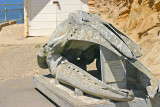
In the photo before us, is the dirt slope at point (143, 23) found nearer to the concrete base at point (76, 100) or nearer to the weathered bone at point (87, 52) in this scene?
the weathered bone at point (87, 52)

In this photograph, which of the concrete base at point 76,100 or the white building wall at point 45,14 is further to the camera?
the white building wall at point 45,14

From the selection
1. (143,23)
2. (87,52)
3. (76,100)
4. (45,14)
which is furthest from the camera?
(45,14)

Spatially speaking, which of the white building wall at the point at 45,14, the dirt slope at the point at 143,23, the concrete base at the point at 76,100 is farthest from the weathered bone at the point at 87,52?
the white building wall at the point at 45,14

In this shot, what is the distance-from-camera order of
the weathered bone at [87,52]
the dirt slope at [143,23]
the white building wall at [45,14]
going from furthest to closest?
the white building wall at [45,14], the dirt slope at [143,23], the weathered bone at [87,52]

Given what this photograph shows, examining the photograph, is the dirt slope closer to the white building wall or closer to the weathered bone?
the white building wall

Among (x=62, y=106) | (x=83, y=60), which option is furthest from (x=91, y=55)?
(x=62, y=106)

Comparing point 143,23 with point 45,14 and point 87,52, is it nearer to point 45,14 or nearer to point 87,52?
point 87,52

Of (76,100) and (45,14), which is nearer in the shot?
(76,100)

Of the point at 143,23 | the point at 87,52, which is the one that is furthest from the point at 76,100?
the point at 143,23

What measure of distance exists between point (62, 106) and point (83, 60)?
4.91 ft

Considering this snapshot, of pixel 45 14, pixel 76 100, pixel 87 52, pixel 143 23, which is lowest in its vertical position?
pixel 76 100

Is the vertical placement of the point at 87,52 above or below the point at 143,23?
below

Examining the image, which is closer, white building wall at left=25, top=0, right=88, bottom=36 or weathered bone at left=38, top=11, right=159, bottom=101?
weathered bone at left=38, top=11, right=159, bottom=101

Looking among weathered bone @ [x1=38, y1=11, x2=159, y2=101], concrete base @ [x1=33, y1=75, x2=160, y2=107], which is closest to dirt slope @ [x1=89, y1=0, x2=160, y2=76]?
weathered bone @ [x1=38, y1=11, x2=159, y2=101]
